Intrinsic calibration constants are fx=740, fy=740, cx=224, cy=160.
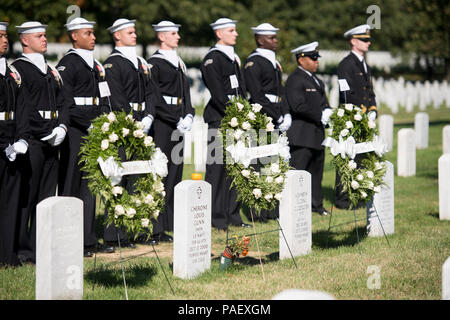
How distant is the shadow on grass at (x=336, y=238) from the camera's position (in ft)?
33.0

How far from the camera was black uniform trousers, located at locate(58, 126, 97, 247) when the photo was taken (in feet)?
31.0

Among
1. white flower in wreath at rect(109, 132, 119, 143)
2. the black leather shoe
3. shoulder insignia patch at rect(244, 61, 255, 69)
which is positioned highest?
shoulder insignia patch at rect(244, 61, 255, 69)

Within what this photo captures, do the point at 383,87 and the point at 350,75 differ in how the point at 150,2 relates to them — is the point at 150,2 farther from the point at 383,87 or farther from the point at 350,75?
the point at 350,75

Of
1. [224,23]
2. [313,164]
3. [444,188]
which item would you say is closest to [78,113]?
[224,23]

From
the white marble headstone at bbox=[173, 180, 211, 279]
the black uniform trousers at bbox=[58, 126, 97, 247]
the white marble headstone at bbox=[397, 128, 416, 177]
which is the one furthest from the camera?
the white marble headstone at bbox=[397, 128, 416, 177]

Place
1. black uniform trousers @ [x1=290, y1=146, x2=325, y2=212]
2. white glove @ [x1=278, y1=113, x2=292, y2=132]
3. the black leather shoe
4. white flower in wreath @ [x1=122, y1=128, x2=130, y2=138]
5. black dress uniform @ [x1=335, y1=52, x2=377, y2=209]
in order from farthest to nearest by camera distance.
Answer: black dress uniform @ [x1=335, y1=52, x2=377, y2=209]
black uniform trousers @ [x1=290, y1=146, x2=325, y2=212]
white glove @ [x1=278, y1=113, x2=292, y2=132]
the black leather shoe
white flower in wreath @ [x1=122, y1=128, x2=130, y2=138]

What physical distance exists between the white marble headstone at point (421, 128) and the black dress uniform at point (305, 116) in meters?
9.36

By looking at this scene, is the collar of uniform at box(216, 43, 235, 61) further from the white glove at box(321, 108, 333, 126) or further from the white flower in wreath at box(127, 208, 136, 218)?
the white flower in wreath at box(127, 208, 136, 218)

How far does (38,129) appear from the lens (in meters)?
8.82

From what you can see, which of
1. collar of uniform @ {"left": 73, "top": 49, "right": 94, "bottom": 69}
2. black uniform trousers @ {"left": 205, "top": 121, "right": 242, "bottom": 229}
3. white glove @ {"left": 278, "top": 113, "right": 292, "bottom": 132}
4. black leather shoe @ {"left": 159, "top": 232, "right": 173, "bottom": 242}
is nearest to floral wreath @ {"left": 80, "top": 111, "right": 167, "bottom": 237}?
collar of uniform @ {"left": 73, "top": 49, "right": 94, "bottom": 69}

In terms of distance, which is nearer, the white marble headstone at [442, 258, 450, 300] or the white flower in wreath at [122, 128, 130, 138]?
the white marble headstone at [442, 258, 450, 300]

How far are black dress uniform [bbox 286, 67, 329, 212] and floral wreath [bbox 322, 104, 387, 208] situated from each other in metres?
2.23

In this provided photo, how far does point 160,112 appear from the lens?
34.2ft

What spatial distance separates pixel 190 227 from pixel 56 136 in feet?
6.96
